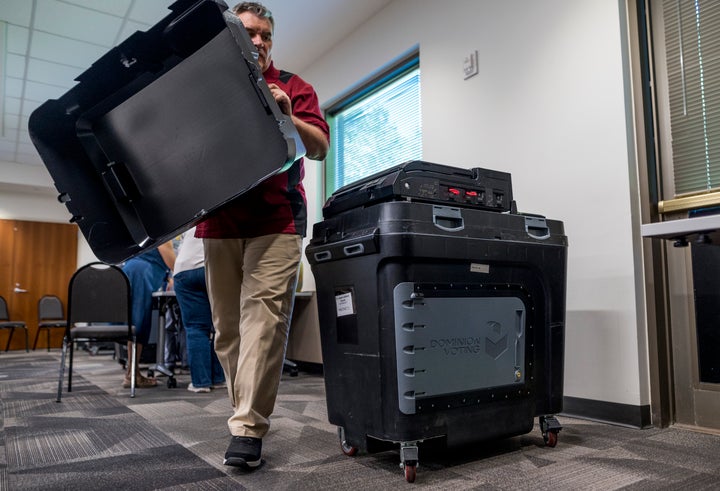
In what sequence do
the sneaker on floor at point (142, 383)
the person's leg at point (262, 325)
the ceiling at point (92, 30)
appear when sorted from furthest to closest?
1. the ceiling at point (92, 30)
2. the sneaker on floor at point (142, 383)
3. the person's leg at point (262, 325)

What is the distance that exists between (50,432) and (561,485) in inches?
61.3

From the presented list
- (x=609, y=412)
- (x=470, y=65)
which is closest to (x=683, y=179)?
(x=609, y=412)

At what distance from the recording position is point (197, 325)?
265 cm

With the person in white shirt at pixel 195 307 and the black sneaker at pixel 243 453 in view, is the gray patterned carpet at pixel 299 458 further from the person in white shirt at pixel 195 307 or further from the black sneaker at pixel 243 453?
the person in white shirt at pixel 195 307

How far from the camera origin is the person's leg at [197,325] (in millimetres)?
2623

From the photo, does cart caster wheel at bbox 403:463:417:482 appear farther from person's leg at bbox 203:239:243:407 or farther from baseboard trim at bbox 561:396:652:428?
baseboard trim at bbox 561:396:652:428

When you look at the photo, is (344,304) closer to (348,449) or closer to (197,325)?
(348,449)

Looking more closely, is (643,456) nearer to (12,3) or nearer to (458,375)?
(458,375)

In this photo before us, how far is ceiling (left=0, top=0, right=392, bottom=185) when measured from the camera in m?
3.26

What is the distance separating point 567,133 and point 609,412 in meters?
1.06

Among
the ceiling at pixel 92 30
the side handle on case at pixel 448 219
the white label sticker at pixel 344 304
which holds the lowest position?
the white label sticker at pixel 344 304

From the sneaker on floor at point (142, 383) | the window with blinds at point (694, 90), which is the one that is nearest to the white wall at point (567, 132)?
the window with blinds at point (694, 90)

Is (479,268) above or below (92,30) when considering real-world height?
below

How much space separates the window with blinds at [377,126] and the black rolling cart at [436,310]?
5.19 ft
